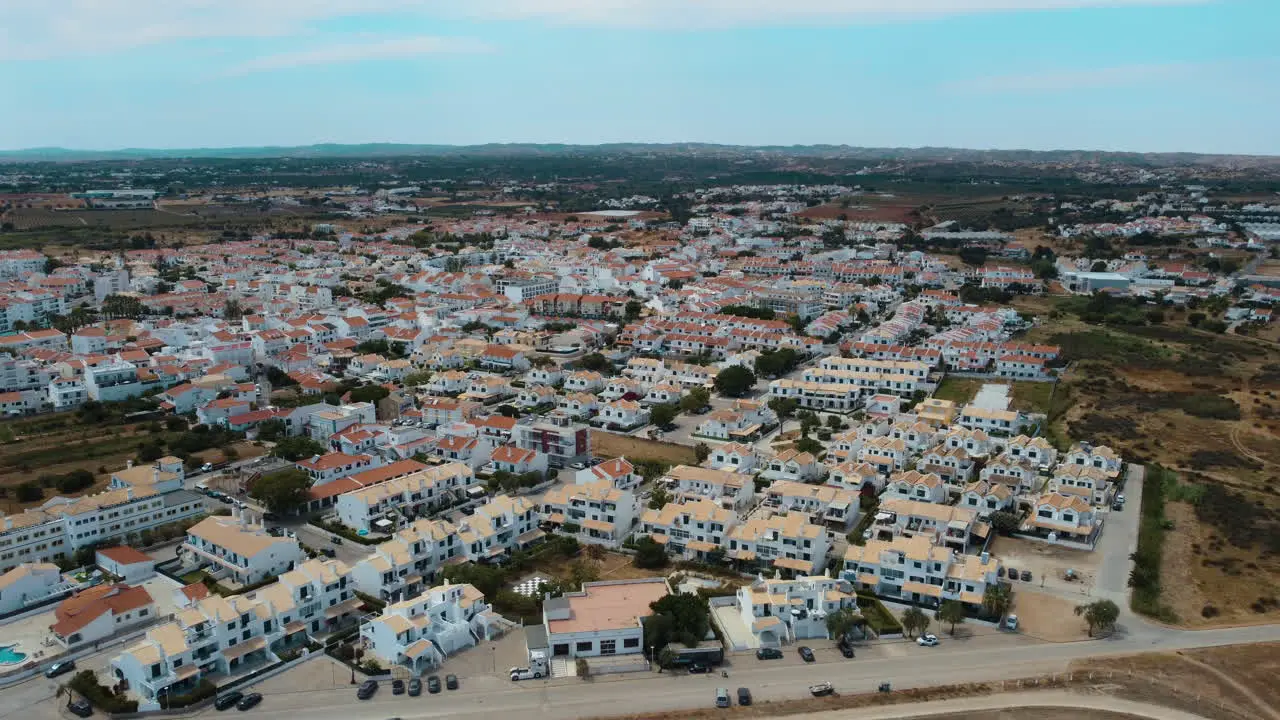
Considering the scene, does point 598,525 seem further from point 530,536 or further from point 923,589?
point 923,589

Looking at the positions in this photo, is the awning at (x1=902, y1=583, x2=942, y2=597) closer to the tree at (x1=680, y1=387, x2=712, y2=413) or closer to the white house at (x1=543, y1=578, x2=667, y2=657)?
the white house at (x1=543, y1=578, x2=667, y2=657)

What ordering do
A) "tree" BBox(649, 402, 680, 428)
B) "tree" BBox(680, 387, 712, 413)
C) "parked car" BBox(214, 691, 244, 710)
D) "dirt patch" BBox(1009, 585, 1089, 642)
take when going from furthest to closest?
"tree" BBox(680, 387, 712, 413) < "tree" BBox(649, 402, 680, 428) < "dirt patch" BBox(1009, 585, 1089, 642) < "parked car" BBox(214, 691, 244, 710)

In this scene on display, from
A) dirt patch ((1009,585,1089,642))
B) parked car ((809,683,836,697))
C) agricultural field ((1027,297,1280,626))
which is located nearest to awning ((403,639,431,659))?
parked car ((809,683,836,697))

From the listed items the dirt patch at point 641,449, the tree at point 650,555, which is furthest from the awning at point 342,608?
the dirt patch at point 641,449

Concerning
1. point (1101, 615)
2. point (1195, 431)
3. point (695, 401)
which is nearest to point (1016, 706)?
point (1101, 615)

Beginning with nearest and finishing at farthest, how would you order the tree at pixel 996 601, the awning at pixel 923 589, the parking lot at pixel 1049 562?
the tree at pixel 996 601, the awning at pixel 923 589, the parking lot at pixel 1049 562

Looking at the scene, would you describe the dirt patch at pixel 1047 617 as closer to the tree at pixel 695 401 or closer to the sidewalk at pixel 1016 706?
the sidewalk at pixel 1016 706
